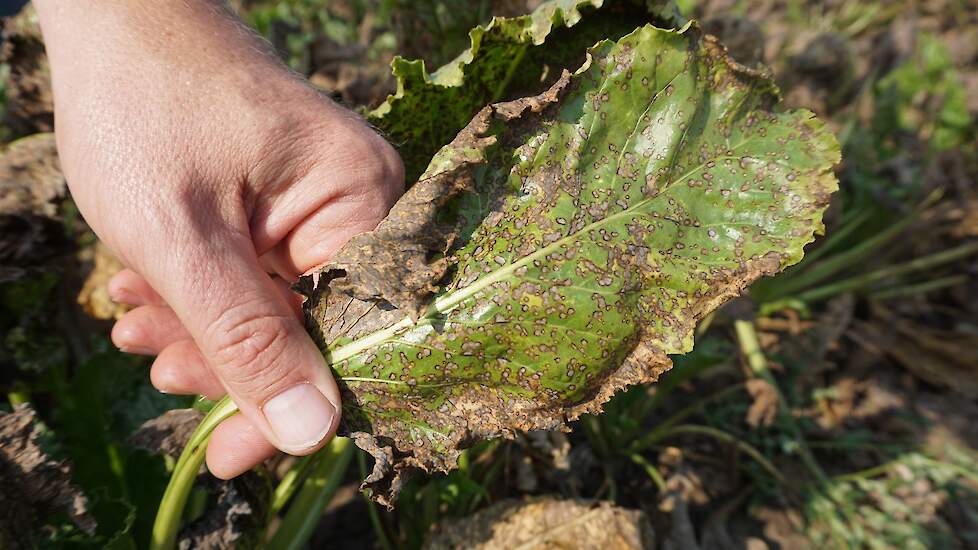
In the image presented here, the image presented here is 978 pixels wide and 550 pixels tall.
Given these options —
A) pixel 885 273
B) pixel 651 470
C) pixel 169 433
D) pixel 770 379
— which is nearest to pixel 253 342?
pixel 169 433

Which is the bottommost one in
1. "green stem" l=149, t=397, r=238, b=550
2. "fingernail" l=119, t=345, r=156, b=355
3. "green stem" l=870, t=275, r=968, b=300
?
"green stem" l=870, t=275, r=968, b=300

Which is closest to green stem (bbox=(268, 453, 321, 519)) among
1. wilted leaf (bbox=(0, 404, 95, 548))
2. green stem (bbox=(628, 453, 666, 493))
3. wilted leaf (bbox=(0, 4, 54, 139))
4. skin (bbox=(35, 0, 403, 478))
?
skin (bbox=(35, 0, 403, 478))

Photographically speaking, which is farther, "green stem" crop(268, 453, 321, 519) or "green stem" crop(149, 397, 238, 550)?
"green stem" crop(268, 453, 321, 519)

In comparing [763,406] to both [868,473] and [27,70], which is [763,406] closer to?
[868,473]

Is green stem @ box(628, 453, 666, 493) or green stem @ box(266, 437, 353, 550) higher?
green stem @ box(266, 437, 353, 550)

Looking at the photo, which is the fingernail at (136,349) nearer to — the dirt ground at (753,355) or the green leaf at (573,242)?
the dirt ground at (753,355)

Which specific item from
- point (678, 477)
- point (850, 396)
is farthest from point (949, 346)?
point (678, 477)

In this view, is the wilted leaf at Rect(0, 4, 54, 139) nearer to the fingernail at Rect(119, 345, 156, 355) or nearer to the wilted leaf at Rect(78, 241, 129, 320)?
the wilted leaf at Rect(78, 241, 129, 320)

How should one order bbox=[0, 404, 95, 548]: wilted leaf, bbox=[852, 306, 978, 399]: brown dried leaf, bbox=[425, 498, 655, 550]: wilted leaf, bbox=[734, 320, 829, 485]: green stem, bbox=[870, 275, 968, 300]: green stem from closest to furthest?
bbox=[0, 404, 95, 548]: wilted leaf
bbox=[425, 498, 655, 550]: wilted leaf
bbox=[734, 320, 829, 485]: green stem
bbox=[852, 306, 978, 399]: brown dried leaf
bbox=[870, 275, 968, 300]: green stem
